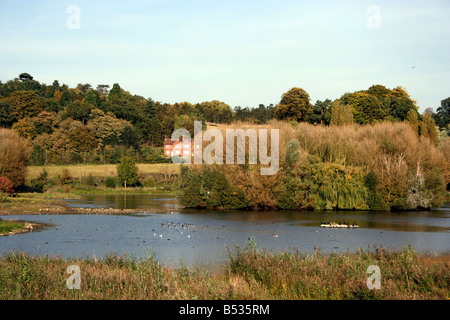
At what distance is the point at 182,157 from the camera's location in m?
94.8

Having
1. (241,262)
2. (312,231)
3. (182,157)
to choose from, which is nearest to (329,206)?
(312,231)

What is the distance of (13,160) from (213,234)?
1433 inches

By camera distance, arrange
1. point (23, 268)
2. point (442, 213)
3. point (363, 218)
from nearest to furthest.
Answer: point (23, 268) → point (363, 218) → point (442, 213)

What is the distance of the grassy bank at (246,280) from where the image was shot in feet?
41.9

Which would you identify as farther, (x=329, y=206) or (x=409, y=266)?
(x=329, y=206)

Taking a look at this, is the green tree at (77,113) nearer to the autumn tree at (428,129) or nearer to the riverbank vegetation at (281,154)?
the riverbank vegetation at (281,154)

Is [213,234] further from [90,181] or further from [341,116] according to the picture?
[341,116]

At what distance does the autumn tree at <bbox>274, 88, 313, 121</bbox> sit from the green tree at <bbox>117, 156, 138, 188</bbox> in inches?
1179

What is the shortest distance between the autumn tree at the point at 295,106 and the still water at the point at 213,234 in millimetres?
42007

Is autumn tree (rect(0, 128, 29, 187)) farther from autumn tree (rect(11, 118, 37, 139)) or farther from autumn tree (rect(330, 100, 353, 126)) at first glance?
autumn tree (rect(330, 100, 353, 126))

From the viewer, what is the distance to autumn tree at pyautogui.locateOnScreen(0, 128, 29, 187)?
5806cm

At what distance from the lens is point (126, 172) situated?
7225 centimetres
